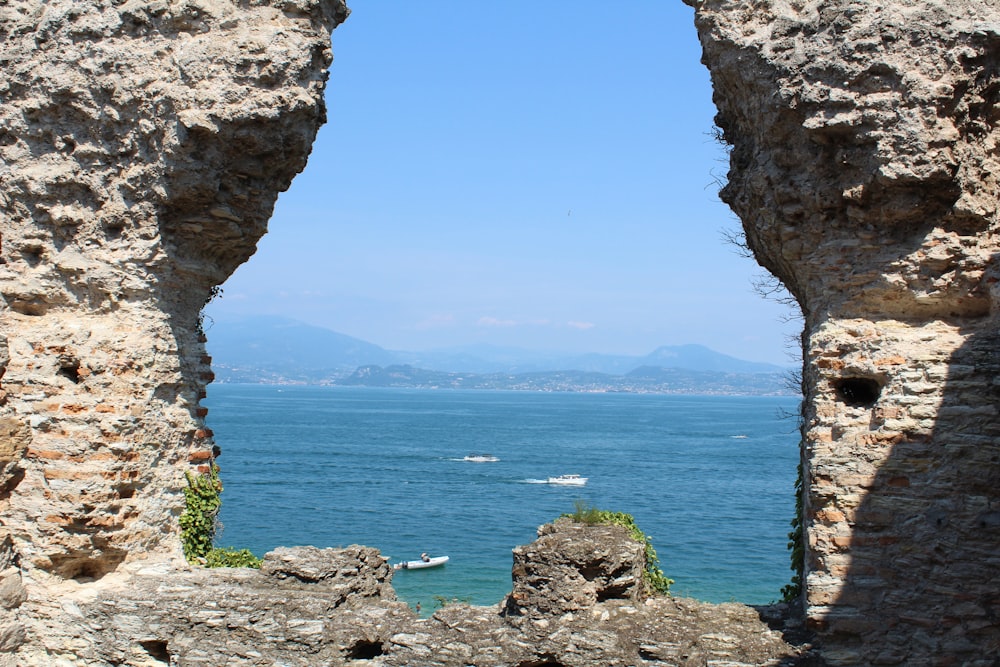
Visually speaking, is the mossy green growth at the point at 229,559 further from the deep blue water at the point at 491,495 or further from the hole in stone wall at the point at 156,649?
the deep blue water at the point at 491,495

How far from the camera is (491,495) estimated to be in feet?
128

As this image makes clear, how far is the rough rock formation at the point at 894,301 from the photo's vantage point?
21.2 feet

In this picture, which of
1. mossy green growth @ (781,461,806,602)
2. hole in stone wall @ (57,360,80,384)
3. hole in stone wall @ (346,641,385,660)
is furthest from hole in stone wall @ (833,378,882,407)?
hole in stone wall @ (57,360,80,384)

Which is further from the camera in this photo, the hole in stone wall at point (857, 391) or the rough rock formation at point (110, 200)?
the rough rock formation at point (110, 200)

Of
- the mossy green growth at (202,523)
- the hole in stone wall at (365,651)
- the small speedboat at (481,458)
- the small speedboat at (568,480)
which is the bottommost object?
the small speedboat at (481,458)

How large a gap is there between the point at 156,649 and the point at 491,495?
104 feet

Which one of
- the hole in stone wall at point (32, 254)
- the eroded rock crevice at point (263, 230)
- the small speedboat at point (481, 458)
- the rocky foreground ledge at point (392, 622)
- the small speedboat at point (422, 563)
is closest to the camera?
the eroded rock crevice at point (263, 230)

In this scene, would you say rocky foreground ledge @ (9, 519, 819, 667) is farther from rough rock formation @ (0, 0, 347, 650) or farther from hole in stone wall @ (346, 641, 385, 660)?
rough rock formation @ (0, 0, 347, 650)

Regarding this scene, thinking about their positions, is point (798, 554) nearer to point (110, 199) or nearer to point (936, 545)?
point (936, 545)

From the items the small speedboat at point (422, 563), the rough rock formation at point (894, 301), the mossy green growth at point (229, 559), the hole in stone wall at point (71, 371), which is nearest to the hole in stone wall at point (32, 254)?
the hole in stone wall at point (71, 371)

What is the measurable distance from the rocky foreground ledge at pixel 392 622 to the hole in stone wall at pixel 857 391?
196 cm

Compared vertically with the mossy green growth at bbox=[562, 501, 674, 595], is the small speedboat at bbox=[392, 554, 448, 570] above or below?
below

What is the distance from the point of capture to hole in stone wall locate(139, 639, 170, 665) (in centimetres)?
754

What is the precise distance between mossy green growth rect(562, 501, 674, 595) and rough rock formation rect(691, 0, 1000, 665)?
1758 millimetres
